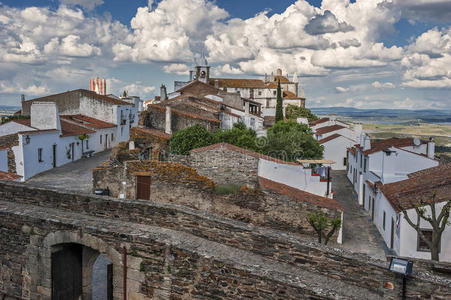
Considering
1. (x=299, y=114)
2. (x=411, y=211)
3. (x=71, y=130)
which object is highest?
(x=299, y=114)

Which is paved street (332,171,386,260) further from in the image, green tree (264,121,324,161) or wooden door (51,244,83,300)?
wooden door (51,244,83,300)

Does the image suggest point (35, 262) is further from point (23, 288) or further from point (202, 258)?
point (202, 258)

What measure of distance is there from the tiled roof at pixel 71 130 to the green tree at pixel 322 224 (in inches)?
862

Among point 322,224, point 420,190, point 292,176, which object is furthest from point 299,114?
point 322,224

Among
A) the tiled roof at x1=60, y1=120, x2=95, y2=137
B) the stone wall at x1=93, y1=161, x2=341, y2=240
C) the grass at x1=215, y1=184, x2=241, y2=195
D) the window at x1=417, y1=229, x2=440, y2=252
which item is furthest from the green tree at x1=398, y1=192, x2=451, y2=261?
the tiled roof at x1=60, y1=120, x2=95, y2=137

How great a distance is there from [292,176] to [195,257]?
12401mm

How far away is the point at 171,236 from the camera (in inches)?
321

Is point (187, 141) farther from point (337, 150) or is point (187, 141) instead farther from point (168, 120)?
point (337, 150)

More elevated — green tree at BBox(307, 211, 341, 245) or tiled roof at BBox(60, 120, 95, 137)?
tiled roof at BBox(60, 120, 95, 137)

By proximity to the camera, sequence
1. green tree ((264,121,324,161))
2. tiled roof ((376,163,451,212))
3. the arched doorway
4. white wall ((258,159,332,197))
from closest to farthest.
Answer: the arched doorway
tiled roof ((376,163,451,212))
white wall ((258,159,332,197))
green tree ((264,121,324,161))

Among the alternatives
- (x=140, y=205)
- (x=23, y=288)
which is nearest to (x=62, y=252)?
(x=23, y=288)

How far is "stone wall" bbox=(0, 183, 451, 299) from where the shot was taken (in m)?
7.03

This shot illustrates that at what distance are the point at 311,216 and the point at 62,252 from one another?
8.70 metres

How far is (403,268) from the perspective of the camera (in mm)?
6797
